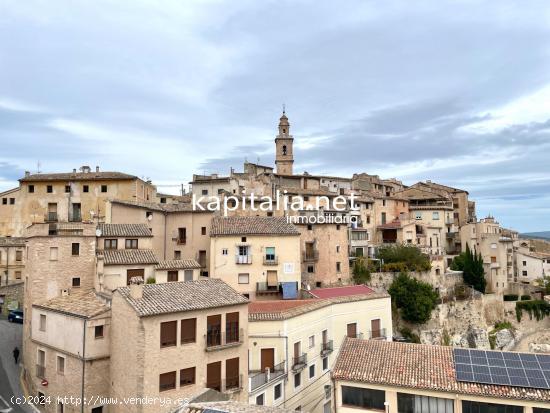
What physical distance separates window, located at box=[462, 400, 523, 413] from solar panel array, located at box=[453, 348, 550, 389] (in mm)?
865

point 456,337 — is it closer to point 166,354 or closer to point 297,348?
point 297,348

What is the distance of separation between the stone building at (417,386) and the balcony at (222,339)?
564 cm

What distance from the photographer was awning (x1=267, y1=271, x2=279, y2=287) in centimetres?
3838

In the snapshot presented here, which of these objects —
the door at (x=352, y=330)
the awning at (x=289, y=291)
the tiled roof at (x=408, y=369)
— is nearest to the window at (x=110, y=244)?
the awning at (x=289, y=291)

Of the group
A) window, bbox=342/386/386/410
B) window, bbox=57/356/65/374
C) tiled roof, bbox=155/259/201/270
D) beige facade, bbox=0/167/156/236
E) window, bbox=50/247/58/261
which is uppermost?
beige facade, bbox=0/167/156/236

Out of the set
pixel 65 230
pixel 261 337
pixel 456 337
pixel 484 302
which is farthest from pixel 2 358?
pixel 484 302

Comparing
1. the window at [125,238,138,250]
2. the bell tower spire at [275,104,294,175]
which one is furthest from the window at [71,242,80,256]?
the bell tower spire at [275,104,294,175]

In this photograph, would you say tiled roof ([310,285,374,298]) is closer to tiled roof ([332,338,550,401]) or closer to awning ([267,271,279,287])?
awning ([267,271,279,287])

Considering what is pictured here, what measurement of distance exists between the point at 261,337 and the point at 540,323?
4117cm

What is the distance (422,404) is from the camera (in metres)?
19.9

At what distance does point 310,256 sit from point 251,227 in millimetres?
8072

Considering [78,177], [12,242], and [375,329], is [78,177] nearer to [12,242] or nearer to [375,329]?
[12,242]

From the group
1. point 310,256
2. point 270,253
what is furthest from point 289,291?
point 310,256

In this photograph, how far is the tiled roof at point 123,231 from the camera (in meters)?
34.4
